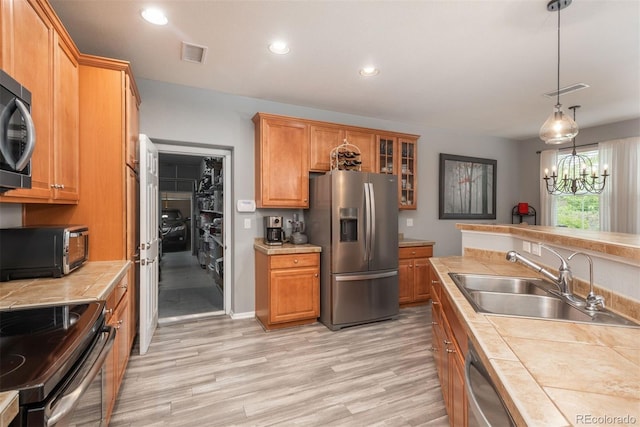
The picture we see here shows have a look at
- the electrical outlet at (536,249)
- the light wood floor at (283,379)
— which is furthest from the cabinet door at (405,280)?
the electrical outlet at (536,249)

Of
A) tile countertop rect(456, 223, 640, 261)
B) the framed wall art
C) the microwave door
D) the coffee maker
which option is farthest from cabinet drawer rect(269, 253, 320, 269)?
the framed wall art

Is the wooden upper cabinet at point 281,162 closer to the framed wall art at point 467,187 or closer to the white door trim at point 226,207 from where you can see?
the white door trim at point 226,207

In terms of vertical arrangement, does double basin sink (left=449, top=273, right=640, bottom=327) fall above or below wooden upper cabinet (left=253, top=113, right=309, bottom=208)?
below

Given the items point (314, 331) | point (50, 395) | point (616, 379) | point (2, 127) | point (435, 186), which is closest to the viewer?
point (616, 379)

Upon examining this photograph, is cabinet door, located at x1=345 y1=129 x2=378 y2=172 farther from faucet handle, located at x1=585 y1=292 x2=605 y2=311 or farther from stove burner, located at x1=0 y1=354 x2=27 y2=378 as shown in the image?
stove burner, located at x1=0 y1=354 x2=27 y2=378

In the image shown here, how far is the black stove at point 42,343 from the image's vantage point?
825mm

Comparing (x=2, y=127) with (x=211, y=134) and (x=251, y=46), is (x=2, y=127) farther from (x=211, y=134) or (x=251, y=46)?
(x=211, y=134)

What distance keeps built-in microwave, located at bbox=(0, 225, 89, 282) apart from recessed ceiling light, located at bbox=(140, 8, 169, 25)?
153cm

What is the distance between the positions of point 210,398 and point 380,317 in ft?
6.66

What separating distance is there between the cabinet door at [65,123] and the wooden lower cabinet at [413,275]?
3.39m

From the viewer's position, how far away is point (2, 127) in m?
1.19

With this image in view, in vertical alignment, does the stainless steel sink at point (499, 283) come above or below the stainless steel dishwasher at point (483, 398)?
above

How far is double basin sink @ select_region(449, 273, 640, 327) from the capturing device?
130 cm

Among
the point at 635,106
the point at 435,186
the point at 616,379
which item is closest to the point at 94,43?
the point at 616,379
